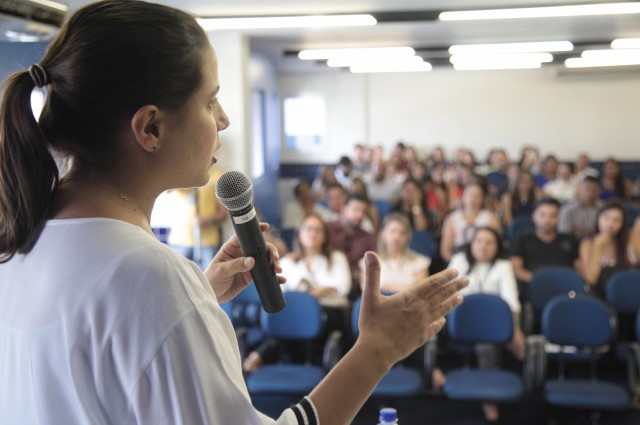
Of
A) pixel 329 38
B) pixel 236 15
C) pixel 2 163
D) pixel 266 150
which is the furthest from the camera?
pixel 266 150

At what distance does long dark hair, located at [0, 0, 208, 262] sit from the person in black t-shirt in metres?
5.64

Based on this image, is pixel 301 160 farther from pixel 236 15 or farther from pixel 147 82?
pixel 147 82

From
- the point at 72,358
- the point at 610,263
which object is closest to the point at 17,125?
the point at 72,358

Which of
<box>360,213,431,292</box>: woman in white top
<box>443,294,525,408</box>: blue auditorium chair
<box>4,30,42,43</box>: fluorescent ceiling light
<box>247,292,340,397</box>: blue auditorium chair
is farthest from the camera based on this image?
<box>360,213,431,292</box>: woman in white top

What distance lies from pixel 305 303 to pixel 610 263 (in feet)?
8.87

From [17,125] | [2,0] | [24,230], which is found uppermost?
[2,0]

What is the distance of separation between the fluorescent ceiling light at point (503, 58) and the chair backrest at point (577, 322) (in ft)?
22.6

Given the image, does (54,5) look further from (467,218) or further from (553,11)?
(553,11)

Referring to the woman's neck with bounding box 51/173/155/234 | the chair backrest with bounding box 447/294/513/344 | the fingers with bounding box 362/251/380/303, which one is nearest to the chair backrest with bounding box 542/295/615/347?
the chair backrest with bounding box 447/294/513/344

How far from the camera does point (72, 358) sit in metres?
0.85

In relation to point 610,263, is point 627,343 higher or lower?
lower

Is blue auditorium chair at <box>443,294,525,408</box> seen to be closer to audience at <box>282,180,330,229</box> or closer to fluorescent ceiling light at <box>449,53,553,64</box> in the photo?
audience at <box>282,180,330,229</box>

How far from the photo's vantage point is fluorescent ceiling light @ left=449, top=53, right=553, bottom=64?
1107cm

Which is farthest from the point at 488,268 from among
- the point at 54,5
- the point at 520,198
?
the point at 520,198
